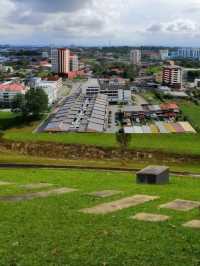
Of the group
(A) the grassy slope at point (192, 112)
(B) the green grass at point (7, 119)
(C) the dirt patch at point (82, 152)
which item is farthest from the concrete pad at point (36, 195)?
(A) the grassy slope at point (192, 112)

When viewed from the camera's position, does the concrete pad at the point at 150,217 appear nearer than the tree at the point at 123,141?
A: Yes

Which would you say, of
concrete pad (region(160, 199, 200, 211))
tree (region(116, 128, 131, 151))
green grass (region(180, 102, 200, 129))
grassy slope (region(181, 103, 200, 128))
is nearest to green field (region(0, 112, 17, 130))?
tree (region(116, 128, 131, 151))

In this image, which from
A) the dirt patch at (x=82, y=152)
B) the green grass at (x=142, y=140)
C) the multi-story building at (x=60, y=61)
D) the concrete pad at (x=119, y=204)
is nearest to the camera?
the concrete pad at (x=119, y=204)

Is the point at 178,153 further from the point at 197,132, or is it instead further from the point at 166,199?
the point at 166,199

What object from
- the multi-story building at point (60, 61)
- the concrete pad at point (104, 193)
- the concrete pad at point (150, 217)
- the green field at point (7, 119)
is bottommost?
the green field at point (7, 119)

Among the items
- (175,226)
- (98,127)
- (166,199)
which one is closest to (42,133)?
(98,127)

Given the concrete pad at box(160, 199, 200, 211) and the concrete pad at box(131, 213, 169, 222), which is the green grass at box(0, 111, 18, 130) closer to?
the concrete pad at box(160, 199, 200, 211)

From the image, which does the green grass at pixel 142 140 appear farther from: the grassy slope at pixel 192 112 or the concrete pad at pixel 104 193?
the concrete pad at pixel 104 193

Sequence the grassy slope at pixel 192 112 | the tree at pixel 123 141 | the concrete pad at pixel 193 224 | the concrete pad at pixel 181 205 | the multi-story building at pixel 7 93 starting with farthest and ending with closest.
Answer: the multi-story building at pixel 7 93
the grassy slope at pixel 192 112
the tree at pixel 123 141
the concrete pad at pixel 181 205
the concrete pad at pixel 193 224
